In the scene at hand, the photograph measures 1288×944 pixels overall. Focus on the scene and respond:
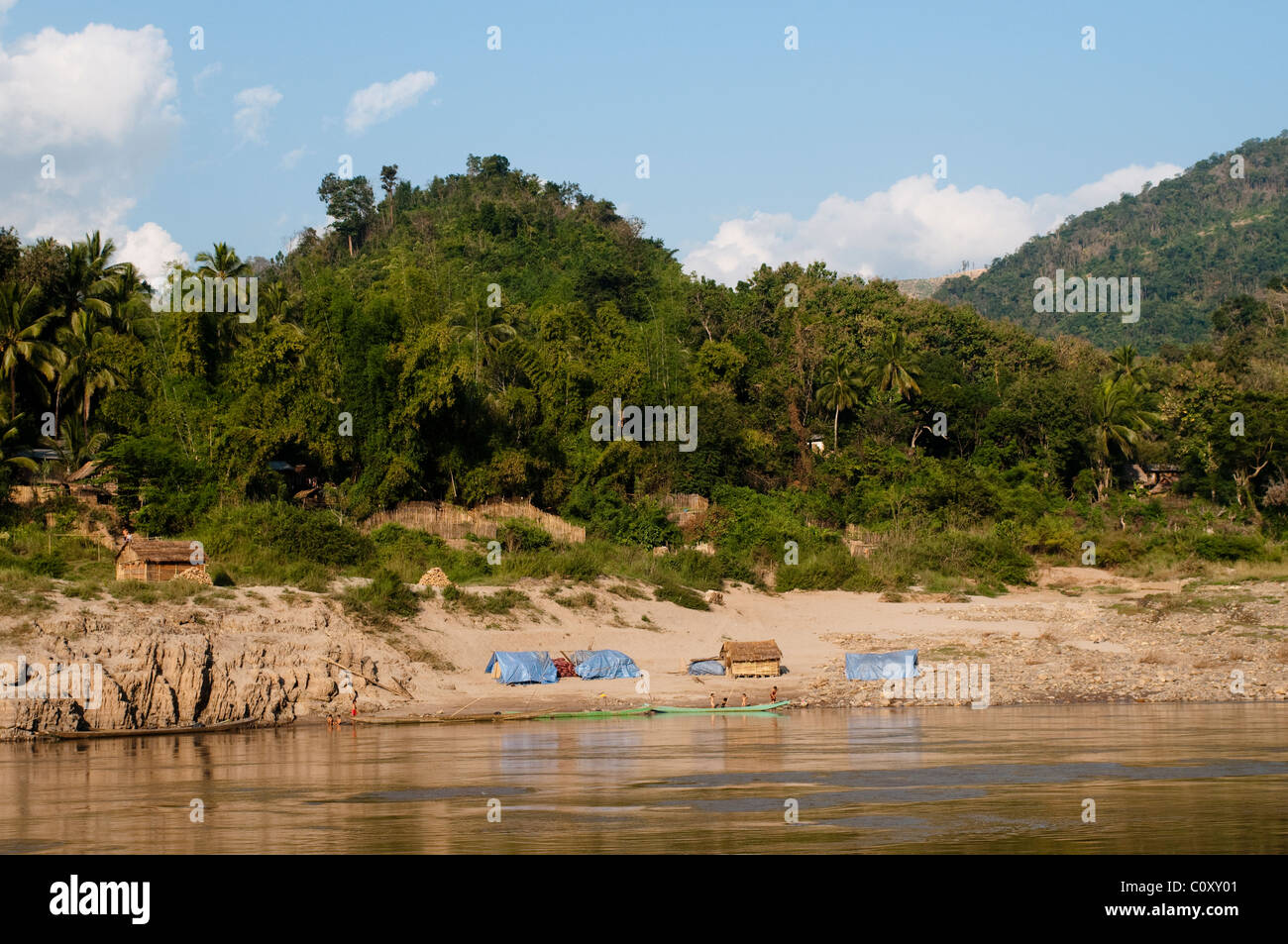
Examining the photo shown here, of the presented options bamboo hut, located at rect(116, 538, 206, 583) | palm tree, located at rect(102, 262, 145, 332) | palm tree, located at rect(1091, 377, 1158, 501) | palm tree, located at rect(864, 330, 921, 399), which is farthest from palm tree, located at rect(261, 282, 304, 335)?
palm tree, located at rect(1091, 377, 1158, 501)

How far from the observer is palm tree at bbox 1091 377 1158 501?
6184 centimetres

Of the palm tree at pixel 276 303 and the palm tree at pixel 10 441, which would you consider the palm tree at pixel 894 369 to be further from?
the palm tree at pixel 10 441

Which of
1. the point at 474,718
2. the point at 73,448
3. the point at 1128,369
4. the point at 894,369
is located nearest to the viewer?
the point at 474,718

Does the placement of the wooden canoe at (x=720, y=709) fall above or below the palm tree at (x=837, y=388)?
below

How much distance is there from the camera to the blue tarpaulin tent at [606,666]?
3550 cm

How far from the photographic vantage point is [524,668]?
3472 cm

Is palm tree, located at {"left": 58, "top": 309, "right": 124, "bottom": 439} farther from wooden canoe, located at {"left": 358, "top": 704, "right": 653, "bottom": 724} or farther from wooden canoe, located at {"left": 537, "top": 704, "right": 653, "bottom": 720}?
wooden canoe, located at {"left": 537, "top": 704, "right": 653, "bottom": 720}

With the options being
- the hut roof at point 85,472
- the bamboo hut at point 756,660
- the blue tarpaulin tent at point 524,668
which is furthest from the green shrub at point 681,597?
the hut roof at point 85,472

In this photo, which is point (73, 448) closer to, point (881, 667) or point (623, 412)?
point (623, 412)

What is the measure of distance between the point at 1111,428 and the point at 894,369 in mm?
11844

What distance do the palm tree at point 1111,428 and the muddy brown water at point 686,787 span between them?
3513cm

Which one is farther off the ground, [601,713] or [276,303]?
[276,303]

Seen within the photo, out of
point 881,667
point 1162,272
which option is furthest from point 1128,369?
point 1162,272

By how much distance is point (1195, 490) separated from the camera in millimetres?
60875
